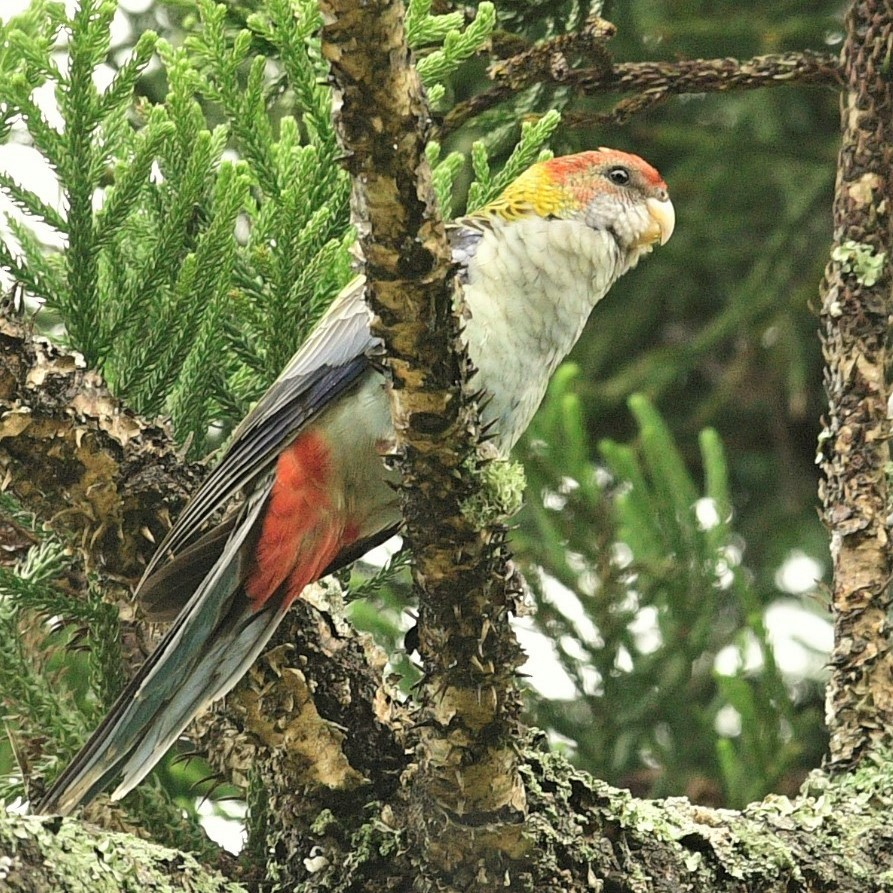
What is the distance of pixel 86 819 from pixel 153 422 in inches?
33.6

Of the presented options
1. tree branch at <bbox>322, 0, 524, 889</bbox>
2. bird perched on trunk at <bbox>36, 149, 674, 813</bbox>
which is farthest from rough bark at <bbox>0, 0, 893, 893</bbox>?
bird perched on trunk at <bbox>36, 149, 674, 813</bbox>

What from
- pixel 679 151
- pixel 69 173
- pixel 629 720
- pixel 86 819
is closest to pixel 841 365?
pixel 629 720

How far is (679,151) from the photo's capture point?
5.45 meters

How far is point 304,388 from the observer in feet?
9.51

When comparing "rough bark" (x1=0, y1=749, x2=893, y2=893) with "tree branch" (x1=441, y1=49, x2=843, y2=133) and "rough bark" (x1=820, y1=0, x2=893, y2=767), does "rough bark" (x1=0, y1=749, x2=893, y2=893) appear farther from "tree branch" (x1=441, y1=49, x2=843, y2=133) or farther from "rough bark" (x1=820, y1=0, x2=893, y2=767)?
"tree branch" (x1=441, y1=49, x2=843, y2=133)

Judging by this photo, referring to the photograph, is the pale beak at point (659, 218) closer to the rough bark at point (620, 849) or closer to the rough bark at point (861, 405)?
the rough bark at point (861, 405)

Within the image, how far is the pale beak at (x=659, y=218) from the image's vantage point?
12.3 ft

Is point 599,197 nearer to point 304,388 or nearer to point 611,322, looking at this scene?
point 304,388

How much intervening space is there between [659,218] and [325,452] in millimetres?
1332

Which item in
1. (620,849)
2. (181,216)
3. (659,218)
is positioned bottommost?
(620,849)

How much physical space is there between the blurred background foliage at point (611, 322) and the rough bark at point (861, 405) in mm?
555

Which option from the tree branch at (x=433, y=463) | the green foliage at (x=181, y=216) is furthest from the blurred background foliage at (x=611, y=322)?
the tree branch at (x=433, y=463)

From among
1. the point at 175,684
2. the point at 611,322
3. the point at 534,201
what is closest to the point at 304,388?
the point at 175,684

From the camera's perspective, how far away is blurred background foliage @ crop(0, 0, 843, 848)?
2830mm
